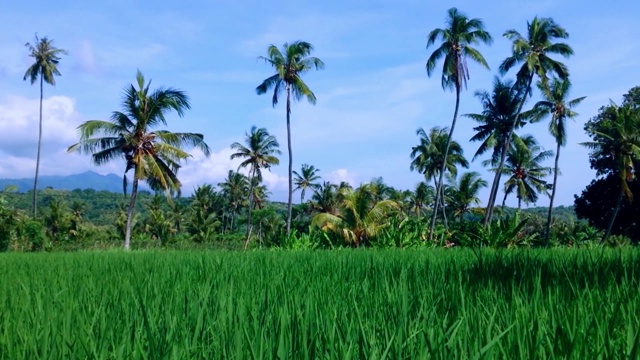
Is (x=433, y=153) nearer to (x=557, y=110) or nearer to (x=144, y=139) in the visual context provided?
(x=557, y=110)

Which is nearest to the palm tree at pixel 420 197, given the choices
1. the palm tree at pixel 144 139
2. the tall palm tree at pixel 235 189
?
the tall palm tree at pixel 235 189

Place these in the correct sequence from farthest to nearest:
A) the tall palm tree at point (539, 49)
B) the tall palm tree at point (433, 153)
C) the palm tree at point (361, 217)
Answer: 1. the tall palm tree at point (433, 153)
2. the tall palm tree at point (539, 49)
3. the palm tree at point (361, 217)

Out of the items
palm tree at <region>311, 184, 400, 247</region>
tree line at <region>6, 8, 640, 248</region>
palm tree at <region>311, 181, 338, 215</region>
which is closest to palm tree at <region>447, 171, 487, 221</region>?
tree line at <region>6, 8, 640, 248</region>

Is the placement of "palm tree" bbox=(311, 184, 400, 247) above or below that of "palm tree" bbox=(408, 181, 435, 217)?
below

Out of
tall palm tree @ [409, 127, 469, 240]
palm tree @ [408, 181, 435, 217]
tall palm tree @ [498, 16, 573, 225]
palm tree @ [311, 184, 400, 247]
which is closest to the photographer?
palm tree @ [311, 184, 400, 247]

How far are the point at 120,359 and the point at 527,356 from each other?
1278mm

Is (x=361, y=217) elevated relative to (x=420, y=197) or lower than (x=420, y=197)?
lower

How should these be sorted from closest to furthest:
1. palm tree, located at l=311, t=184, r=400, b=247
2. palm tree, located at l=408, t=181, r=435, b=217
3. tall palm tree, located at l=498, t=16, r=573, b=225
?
palm tree, located at l=311, t=184, r=400, b=247 → tall palm tree, located at l=498, t=16, r=573, b=225 → palm tree, located at l=408, t=181, r=435, b=217

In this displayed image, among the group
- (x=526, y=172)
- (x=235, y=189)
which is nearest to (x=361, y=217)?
(x=526, y=172)

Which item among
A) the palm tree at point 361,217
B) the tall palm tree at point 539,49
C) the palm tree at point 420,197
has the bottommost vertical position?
the palm tree at point 361,217

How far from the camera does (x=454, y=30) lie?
26844 mm

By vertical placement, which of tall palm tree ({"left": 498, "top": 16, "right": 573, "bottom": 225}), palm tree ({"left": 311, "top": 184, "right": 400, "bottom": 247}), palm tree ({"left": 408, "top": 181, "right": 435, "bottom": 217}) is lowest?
palm tree ({"left": 311, "top": 184, "right": 400, "bottom": 247})

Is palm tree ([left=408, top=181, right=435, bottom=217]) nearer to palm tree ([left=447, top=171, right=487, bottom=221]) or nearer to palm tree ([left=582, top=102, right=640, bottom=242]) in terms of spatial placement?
palm tree ([left=447, top=171, right=487, bottom=221])

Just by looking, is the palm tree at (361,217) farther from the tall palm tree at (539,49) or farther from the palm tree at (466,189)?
the palm tree at (466,189)
